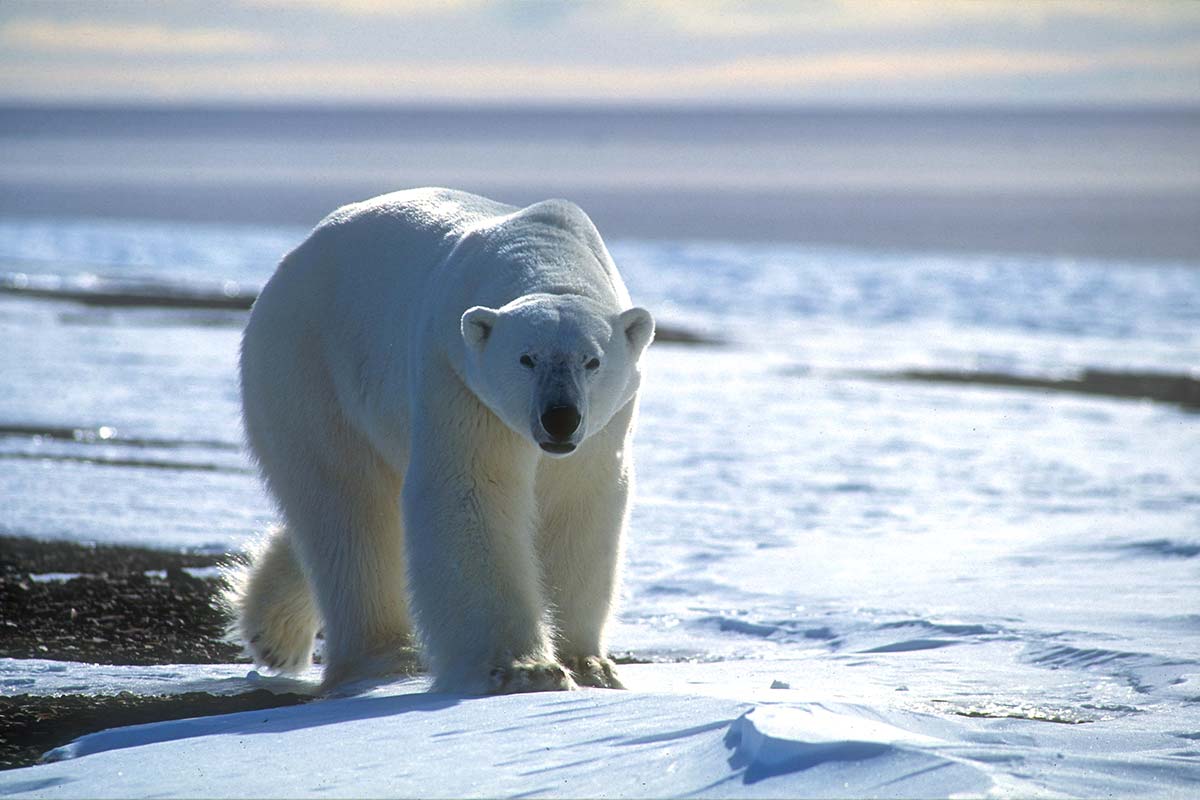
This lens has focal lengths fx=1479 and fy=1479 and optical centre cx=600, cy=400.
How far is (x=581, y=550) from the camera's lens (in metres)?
3.55

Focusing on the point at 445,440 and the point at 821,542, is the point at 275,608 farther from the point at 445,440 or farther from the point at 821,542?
the point at 821,542

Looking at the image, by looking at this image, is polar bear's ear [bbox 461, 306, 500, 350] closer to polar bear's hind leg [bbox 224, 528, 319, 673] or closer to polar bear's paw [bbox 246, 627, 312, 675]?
polar bear's hind leg [bbox 224, 528, 319, 673]

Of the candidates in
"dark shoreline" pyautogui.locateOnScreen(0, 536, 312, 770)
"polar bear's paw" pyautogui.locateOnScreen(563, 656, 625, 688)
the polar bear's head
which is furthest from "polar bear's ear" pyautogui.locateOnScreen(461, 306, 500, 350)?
"dark shoreline" pyautogui.locateOnScreen(0, 536, 312, 770)

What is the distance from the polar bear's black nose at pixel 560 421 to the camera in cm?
299

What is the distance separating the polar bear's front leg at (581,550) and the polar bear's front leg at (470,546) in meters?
0.12

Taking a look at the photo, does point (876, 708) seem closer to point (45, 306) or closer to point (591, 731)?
point (591, 731)

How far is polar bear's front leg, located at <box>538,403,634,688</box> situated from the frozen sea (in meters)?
0.19

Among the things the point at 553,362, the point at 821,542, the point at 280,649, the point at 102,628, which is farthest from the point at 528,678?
the point at 821,542

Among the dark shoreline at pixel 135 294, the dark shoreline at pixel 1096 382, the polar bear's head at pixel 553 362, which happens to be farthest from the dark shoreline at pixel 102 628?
the dark shoreline at pixel 135 294

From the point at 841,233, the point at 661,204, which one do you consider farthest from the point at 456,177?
the point at 841,233

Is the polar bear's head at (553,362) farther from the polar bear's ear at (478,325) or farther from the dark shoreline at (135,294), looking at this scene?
the dark shoreline at (135,294)

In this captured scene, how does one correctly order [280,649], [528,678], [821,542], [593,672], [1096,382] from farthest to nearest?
[1096,382]
[821,542]
[280,649]
[593,672]
[528,678]

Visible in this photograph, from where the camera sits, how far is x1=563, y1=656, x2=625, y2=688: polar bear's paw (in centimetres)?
349

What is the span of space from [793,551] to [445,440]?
7.80 ft
